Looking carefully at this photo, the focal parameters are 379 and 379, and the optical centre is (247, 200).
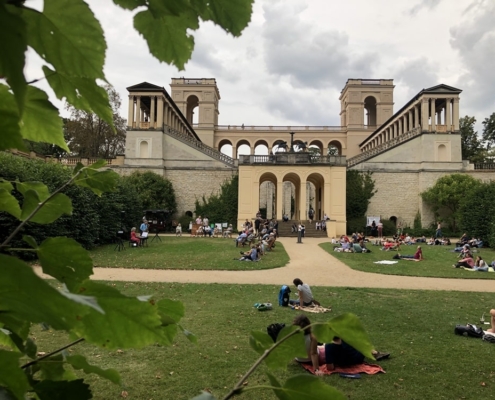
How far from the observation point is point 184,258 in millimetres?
16281

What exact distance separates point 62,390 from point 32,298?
269 mm

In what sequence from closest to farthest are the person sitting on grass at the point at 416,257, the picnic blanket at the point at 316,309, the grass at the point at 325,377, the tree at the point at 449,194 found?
the grass at the point at 325,377 → the picnic blanket at the point at 316,309 → the person sitting on grass at the point at 416,257 → the tree at the point at 449,194

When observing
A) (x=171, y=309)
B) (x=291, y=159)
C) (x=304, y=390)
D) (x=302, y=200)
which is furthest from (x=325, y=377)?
(x=302, y=200)

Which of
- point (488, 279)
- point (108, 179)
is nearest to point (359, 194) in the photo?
point (488, 279)

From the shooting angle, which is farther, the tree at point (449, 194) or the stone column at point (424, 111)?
the stone column at point (424, 111)

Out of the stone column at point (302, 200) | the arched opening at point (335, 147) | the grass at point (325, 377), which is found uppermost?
the arched opening at point (335, 147)

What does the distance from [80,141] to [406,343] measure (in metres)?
40.1

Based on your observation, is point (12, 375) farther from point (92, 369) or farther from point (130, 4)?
point (130, 4)

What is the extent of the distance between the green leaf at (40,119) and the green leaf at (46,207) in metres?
0.12

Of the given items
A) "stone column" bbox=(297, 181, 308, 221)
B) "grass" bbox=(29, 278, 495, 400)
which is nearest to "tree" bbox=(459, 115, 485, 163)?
"stone column" bbox=(297, 181, 308, 221)

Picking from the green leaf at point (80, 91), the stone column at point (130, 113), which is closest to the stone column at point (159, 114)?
the stone column at point (130, 113)

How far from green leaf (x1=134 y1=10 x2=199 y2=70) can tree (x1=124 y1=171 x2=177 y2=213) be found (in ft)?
105

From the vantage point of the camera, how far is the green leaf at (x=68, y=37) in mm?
510

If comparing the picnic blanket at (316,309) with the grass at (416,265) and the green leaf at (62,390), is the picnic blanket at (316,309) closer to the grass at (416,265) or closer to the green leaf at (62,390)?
the grass at (416,265)
